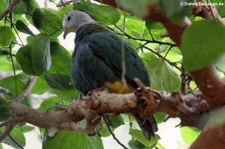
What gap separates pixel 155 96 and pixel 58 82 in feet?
1.32

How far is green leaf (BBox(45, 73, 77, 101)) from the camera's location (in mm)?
792

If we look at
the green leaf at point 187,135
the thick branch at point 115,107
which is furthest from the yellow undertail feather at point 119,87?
the green leaf at point 187,135

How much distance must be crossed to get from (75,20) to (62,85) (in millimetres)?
210

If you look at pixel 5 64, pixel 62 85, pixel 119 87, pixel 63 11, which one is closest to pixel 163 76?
pixel 119 87

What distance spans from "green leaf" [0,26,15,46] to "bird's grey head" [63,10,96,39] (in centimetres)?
14

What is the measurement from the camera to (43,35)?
72 centimetres

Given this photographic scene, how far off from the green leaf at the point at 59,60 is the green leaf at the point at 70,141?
0.48ft

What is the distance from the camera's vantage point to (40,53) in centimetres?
70

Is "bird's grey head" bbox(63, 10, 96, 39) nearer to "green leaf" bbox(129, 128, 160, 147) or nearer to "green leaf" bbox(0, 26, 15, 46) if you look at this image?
"green leaf" bbox(0, 26, 15, 46)

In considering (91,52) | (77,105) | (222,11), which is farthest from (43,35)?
(222,11)

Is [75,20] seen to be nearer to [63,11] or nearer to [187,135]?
[63,11]

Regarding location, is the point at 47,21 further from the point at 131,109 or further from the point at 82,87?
the point at 131,109

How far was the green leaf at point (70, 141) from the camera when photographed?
78cm

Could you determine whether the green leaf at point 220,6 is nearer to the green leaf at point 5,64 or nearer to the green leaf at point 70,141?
the green leaf at point 70,141
